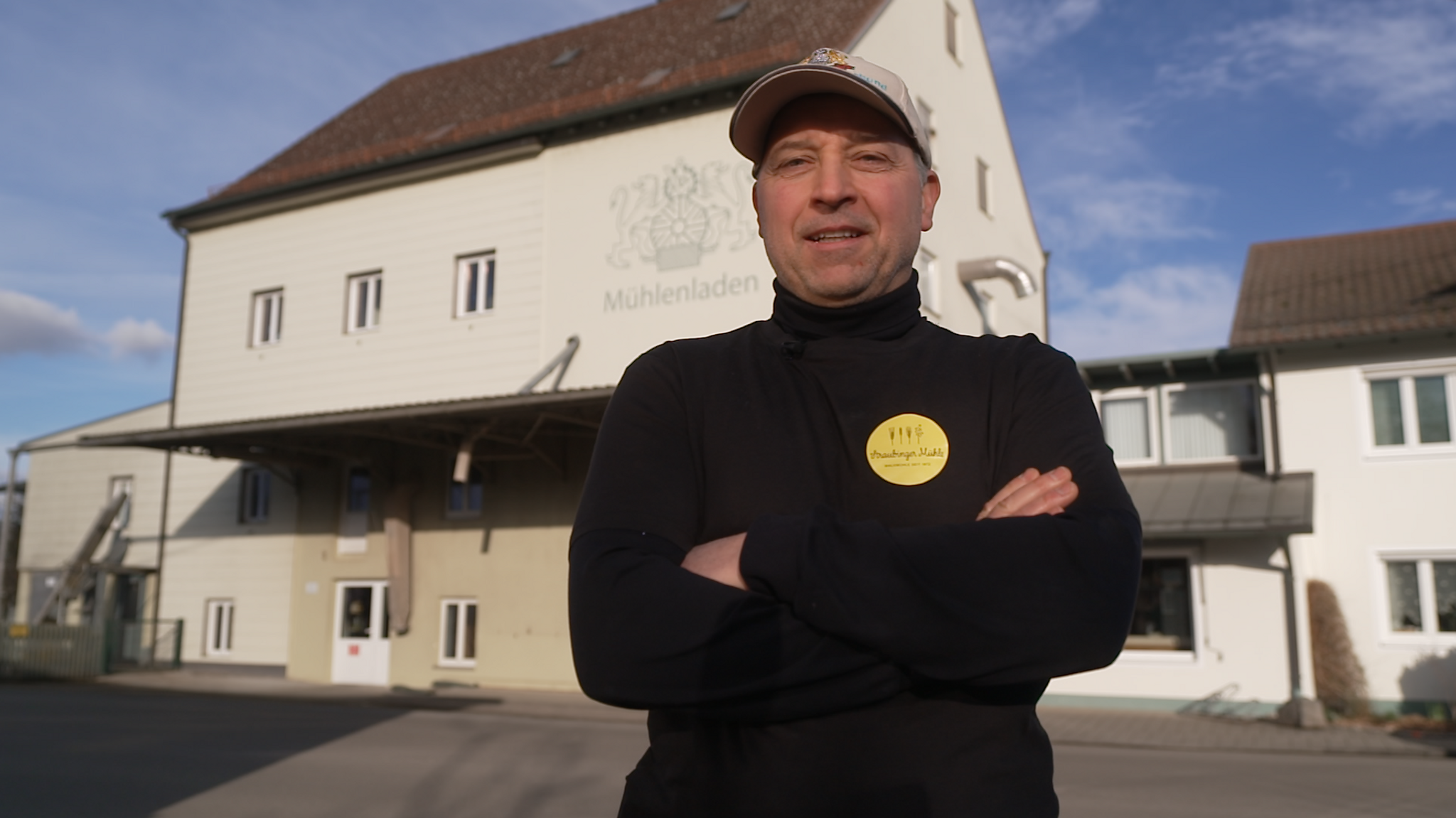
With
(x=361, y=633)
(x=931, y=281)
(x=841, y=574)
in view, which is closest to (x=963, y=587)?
(x=841, y=574)

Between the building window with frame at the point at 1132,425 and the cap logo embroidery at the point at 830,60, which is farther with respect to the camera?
the building window with frame at the point at 1132,425

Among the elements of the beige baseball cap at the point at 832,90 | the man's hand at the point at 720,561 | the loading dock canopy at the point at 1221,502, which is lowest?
the man's hand at the point at 720,561

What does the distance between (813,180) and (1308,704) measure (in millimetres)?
16568

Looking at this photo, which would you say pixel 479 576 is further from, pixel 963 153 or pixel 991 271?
pixel 963 153

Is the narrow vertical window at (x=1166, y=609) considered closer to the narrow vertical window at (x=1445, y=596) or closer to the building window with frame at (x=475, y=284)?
the narrow vertical window at (x=1445, y=596)

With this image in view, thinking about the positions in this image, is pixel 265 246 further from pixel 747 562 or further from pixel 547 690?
pixel 747 562

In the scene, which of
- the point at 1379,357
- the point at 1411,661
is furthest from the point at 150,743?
the point at 1379,357

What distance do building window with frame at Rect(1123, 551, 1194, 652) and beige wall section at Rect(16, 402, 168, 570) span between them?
69.0ft

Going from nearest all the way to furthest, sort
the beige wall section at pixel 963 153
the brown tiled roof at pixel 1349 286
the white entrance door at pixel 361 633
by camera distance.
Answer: the brown tiled roof at pixel 1349 286, the beige wall section at pixel 963 153, the white entrance door at pixel 361 633

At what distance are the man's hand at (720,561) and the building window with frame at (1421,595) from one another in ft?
57.9

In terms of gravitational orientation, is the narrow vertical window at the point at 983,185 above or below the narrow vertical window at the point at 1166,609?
above

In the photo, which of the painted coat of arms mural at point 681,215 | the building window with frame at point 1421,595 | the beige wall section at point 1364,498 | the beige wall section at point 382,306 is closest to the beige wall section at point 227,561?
the beige wall section at point 382,306

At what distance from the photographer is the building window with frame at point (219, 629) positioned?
2330cm

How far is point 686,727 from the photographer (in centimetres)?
159
